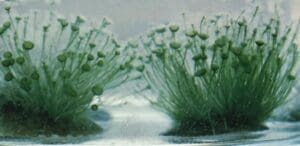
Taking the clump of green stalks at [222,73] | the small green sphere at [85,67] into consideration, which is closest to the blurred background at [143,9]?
the clump of green stalks at [222,73]

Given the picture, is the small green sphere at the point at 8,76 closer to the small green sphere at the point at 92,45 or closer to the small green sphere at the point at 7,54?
the small green sphere at the point at 7,54

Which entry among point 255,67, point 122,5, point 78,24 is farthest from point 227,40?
point 78,24

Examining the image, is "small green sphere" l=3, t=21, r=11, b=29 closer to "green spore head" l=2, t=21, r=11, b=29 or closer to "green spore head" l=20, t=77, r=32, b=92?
"green spore head" l=2, t=21, r=11, b=29

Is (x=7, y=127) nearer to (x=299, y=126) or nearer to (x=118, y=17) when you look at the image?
(x=118, y=17)

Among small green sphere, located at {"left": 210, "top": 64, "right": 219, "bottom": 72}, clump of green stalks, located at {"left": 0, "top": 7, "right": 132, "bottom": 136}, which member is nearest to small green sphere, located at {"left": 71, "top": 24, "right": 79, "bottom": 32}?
clump of green stalks, located at {"left": 0, "top": 7, "right": 132, "bottom": 136}

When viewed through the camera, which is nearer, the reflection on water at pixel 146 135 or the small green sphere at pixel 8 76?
the reflection on water at pixel 146 135

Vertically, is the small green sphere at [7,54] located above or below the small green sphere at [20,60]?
above
